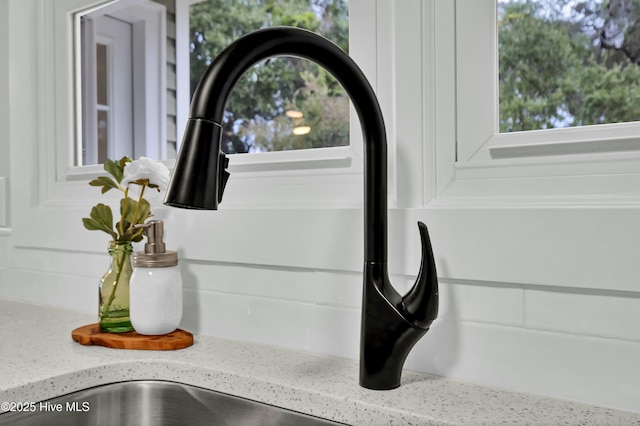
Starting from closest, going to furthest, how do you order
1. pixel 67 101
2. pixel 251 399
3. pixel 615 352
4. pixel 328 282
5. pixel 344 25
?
1. pixel 615 352
2. pixel 251 399
3. pixel 328 282
4. pixel 344 25
5. pixel 67 101

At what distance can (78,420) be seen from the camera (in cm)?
81

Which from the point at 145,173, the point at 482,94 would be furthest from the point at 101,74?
the point at 482,94

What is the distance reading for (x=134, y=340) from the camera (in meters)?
0.93

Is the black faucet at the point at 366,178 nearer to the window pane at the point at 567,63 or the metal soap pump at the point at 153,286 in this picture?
the window pane at the point at 567,63

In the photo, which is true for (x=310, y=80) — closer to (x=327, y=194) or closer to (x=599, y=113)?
(x=327, y=194)

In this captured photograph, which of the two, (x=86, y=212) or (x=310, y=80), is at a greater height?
(x=310, y=80)

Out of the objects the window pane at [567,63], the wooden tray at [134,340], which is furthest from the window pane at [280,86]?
the wooden tray at [134,340]

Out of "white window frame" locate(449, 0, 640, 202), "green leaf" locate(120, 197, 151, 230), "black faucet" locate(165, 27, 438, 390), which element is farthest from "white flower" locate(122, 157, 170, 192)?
"white window frame" locate(449, 0, 640, 202)

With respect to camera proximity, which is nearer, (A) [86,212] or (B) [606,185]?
(B) [606,185]

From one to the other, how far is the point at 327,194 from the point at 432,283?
31cm

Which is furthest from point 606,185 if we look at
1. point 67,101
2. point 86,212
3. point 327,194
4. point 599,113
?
point 67,101

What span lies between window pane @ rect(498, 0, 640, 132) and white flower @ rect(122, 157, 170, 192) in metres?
0.57

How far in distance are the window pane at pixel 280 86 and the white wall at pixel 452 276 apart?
0.24m

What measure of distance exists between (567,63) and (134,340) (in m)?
0.80
